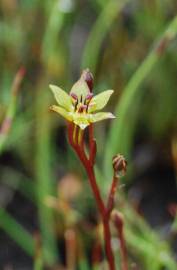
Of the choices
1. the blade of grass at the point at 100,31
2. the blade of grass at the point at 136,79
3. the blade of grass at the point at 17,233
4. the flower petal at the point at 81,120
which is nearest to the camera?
the flower petal at the point at 81,120

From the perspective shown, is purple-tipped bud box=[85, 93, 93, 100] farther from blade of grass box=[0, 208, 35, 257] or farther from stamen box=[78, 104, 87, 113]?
blade of grass box=[0, 208, 35, 257]

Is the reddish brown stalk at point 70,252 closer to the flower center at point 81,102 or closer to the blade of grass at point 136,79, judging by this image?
the blade of grass at point 136,79

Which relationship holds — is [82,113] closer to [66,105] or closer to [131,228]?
[66,105]

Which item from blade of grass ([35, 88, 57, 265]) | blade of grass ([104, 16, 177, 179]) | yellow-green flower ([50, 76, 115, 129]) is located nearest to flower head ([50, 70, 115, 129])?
yellow-green flower ([50, 76, 115, 129])

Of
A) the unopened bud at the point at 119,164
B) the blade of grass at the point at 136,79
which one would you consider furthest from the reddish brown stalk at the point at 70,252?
the unopened bud at the point at 119,164

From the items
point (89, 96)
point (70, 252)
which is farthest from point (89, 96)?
point (70, 252)

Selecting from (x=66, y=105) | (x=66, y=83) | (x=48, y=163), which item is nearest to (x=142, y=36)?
(x=66, y=83)

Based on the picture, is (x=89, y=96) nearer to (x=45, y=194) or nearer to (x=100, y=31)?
(x=45, y=194)

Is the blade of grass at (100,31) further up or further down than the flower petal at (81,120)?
further up
